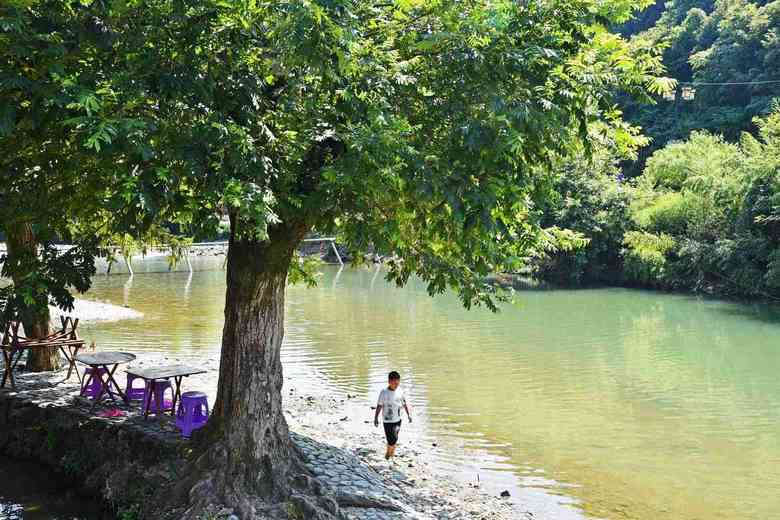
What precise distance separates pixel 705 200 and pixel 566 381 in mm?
22808

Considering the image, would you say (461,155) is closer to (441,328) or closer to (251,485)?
(251,485)

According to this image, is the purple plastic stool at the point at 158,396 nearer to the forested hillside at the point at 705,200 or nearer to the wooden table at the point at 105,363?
the wooden table at the point at 105,363

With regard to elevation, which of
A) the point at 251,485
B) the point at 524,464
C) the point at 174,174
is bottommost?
the point at 524,464

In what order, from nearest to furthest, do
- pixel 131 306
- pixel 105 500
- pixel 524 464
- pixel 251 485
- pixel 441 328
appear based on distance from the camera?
1. pixel 251 485
2. pixel 105 500
3. pixel 524 464
4. pixel 441 328
5. pixel 131 306

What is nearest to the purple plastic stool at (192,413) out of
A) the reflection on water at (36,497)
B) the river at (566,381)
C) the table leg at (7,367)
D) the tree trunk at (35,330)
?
the reflection on water at (36,497)

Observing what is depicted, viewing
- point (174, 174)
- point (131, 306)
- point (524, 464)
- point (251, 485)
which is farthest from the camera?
point (131, 306)

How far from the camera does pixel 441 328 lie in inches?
995

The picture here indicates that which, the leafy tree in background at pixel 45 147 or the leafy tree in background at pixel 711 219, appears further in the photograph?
the leafy tree in background at pixel 711 219

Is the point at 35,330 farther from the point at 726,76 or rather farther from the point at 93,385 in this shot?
the point at 726,76

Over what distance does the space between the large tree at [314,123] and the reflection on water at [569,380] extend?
4.51 metres

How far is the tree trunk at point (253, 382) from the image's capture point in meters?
8.12

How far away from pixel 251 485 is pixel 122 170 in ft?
11.3

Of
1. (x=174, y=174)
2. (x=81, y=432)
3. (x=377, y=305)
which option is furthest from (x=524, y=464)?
(x=377, y=305)

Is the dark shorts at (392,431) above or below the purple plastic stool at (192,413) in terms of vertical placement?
below
